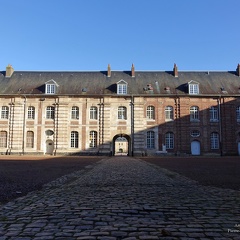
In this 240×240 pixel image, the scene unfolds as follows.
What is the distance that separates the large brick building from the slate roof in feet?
0.74

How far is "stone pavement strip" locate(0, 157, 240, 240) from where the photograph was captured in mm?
3221

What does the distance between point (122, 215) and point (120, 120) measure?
29163 millimetres

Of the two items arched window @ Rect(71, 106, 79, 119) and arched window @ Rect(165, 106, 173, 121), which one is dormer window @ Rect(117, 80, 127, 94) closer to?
arched window @ Rect(165, 106, 173, 121)

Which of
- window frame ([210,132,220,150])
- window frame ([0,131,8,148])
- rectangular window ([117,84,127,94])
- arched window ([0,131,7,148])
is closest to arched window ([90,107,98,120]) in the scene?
rectangular window ([117,84,127,94])

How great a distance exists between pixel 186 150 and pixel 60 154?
1544cm

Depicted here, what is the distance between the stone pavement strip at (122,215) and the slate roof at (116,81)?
93.9 feet

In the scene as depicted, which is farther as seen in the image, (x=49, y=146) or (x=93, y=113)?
(x=93, y=113)

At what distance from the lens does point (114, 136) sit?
33406mm

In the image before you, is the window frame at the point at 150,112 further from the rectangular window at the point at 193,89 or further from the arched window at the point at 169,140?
the rectangular window at the point at 193,89

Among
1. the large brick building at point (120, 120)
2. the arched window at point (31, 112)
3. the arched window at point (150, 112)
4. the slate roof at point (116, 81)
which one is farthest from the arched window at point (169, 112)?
the arched window at point (31, 112)

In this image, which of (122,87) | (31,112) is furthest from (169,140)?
(31,112)

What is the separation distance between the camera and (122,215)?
409 cm

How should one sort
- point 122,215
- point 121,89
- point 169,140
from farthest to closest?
point 121,89, point 169,140, point 122,215

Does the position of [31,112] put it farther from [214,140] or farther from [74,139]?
[214,140]
